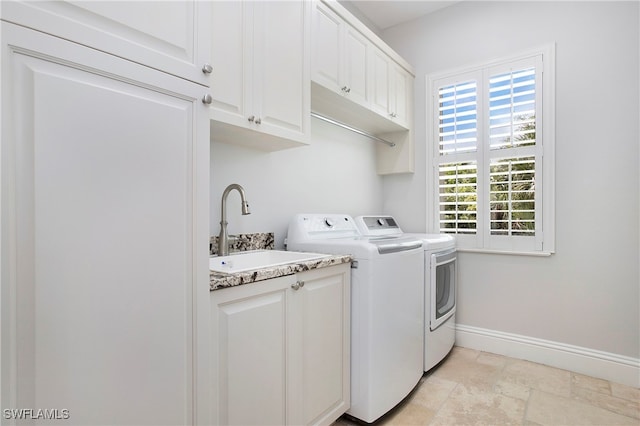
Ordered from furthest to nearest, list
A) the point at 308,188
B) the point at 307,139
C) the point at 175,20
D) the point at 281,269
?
the point at 308,188, the point at 307,139, the point at 281,269, the point at 175,20

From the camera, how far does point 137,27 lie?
2.97 feet

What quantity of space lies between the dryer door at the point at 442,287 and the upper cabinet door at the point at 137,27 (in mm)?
1907

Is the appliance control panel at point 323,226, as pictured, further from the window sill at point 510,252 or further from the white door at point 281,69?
the window sill at point 510,252

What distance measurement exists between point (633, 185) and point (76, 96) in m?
3.03

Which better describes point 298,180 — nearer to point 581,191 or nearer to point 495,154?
point 495,154

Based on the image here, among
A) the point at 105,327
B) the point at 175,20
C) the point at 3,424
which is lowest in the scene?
the point at 3,424

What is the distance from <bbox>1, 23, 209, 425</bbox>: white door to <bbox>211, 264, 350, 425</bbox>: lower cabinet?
0.15m

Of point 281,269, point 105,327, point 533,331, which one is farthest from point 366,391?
point 533,331

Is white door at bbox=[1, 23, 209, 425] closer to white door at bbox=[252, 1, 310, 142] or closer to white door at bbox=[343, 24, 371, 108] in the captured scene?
white door at bbox=[252, 1, 310, 142]

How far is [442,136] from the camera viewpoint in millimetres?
3000

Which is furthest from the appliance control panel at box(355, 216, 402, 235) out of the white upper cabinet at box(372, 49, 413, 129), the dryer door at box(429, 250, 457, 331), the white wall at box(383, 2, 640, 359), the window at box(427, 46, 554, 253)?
the white upper cabinet at box(372, 49, 413, 129)

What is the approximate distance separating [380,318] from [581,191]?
1826 mm

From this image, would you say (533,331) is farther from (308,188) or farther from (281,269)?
(281,269)

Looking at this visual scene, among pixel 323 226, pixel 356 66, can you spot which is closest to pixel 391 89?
pixel 356 66
